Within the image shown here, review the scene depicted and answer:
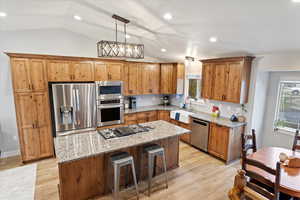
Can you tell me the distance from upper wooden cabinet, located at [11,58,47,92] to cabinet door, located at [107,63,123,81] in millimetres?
1531

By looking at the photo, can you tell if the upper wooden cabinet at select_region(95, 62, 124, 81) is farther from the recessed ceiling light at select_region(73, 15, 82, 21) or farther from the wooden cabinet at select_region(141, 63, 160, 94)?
the recessed ceiling light at select_region(73, 15, 82, 21)

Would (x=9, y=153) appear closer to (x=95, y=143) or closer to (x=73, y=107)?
(x=73, y=107)

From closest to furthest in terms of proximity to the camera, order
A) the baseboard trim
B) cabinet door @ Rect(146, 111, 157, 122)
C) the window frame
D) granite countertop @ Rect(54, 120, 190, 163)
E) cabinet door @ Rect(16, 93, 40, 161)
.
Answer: granite countertop @ Rect(54, 120, 190, 163), cabinet door @ Rect(16, 93, 40, 161), the window frame, the baseboard trim, cabinet door @ Rect(146, 111, 157, 122)

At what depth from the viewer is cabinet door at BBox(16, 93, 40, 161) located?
11.9 feet

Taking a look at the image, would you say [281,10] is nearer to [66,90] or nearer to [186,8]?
[186,8]

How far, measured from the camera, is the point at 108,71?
4547mm

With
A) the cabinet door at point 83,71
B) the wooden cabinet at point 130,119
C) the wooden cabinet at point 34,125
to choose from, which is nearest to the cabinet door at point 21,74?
→ the wooden cabinet at point 34,125

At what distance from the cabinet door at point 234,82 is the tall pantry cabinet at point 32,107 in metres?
4.37

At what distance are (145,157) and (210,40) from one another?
2.72 meters

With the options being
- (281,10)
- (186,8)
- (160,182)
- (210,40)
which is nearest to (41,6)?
(186,8)

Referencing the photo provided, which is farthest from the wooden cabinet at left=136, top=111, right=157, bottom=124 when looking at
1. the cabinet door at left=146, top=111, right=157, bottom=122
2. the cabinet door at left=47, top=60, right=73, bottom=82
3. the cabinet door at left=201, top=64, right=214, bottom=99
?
the cabinet door at left=47, top=60, right=73, bottom=82

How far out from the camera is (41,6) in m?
2.75

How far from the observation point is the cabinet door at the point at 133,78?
526 cm

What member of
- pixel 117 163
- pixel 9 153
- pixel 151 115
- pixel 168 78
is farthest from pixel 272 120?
pixel 9 153
